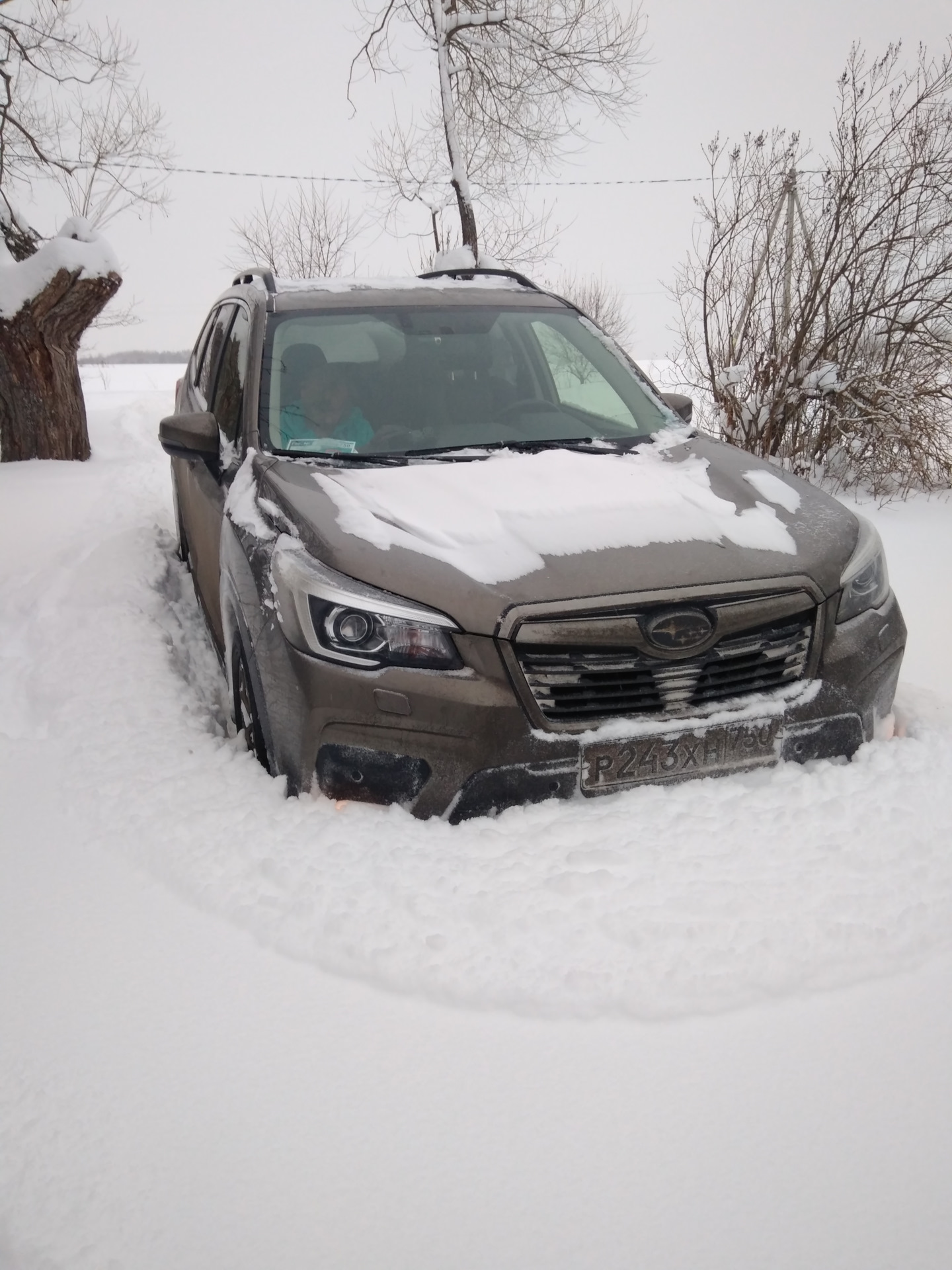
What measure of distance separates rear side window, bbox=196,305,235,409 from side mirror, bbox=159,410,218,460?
0.88 m

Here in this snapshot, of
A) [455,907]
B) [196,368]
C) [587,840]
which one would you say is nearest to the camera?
[455,907]

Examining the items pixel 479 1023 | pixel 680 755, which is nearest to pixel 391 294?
pixel 680 755

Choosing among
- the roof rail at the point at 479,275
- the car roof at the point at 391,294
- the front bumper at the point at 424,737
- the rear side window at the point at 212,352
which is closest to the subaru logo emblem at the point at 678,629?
the front bumper at the point at 424,737

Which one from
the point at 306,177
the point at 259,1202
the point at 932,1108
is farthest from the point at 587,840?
the point at 306,177

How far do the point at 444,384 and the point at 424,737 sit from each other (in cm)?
173

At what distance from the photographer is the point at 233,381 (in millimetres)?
3885

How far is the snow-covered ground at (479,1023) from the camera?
170 centimetres

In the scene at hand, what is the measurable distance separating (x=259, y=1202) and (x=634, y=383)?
322cm

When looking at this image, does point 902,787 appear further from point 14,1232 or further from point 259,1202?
point 14,1232

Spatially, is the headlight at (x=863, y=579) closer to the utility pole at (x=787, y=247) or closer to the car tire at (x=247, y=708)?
the car tire at (x=247, y=708)

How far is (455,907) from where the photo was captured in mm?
2330

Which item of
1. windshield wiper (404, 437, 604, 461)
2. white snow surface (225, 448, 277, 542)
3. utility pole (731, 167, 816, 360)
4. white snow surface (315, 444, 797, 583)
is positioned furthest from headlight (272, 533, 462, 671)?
utility pole (731, 167, 816, 360)

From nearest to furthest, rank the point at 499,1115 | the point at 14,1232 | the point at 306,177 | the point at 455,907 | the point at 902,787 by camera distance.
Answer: the point at 14,1232, the point at 499,1115, the point at 455,907, the point at 902,787, the point at 306,177

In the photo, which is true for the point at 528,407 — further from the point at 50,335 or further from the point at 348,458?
the point at 50,335
